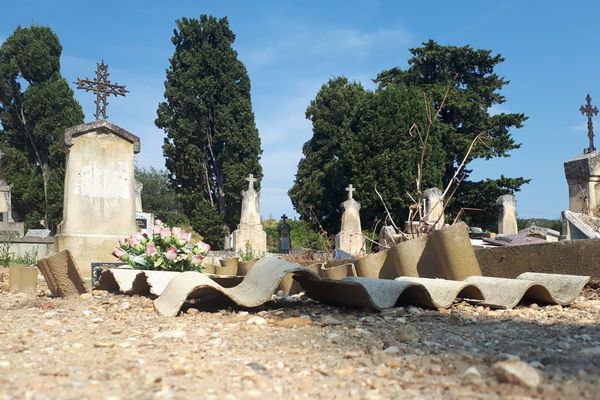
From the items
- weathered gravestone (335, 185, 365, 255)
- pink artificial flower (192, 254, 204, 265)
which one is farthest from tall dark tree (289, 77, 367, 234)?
pink artificial flower (192, 254, 204, 265)

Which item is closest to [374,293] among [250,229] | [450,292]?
[450,292]

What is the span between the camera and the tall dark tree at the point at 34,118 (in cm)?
3161

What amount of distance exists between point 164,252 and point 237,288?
6.24ft

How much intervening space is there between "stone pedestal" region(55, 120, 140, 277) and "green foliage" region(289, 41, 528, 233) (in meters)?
15.3

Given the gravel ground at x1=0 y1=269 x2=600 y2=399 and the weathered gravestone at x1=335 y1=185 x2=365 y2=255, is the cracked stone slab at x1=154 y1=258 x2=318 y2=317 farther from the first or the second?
the weathered gravestone at x1=335 y1=185 x2=365 y2=255

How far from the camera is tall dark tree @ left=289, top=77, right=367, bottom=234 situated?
2969 centimetres

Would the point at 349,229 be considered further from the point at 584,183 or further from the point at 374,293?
the point at 374,293

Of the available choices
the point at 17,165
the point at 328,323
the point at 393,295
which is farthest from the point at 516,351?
the point at 17,165

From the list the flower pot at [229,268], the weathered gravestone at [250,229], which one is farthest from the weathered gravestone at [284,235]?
the flower pot at [229,268]

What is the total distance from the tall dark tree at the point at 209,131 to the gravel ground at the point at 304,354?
25.1 m

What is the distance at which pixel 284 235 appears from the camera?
28109mm

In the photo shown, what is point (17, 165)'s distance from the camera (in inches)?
1280

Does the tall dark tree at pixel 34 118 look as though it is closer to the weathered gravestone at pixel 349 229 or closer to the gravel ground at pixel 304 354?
the weathered gravestone at pixel 349 229

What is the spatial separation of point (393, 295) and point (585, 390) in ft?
6.84
